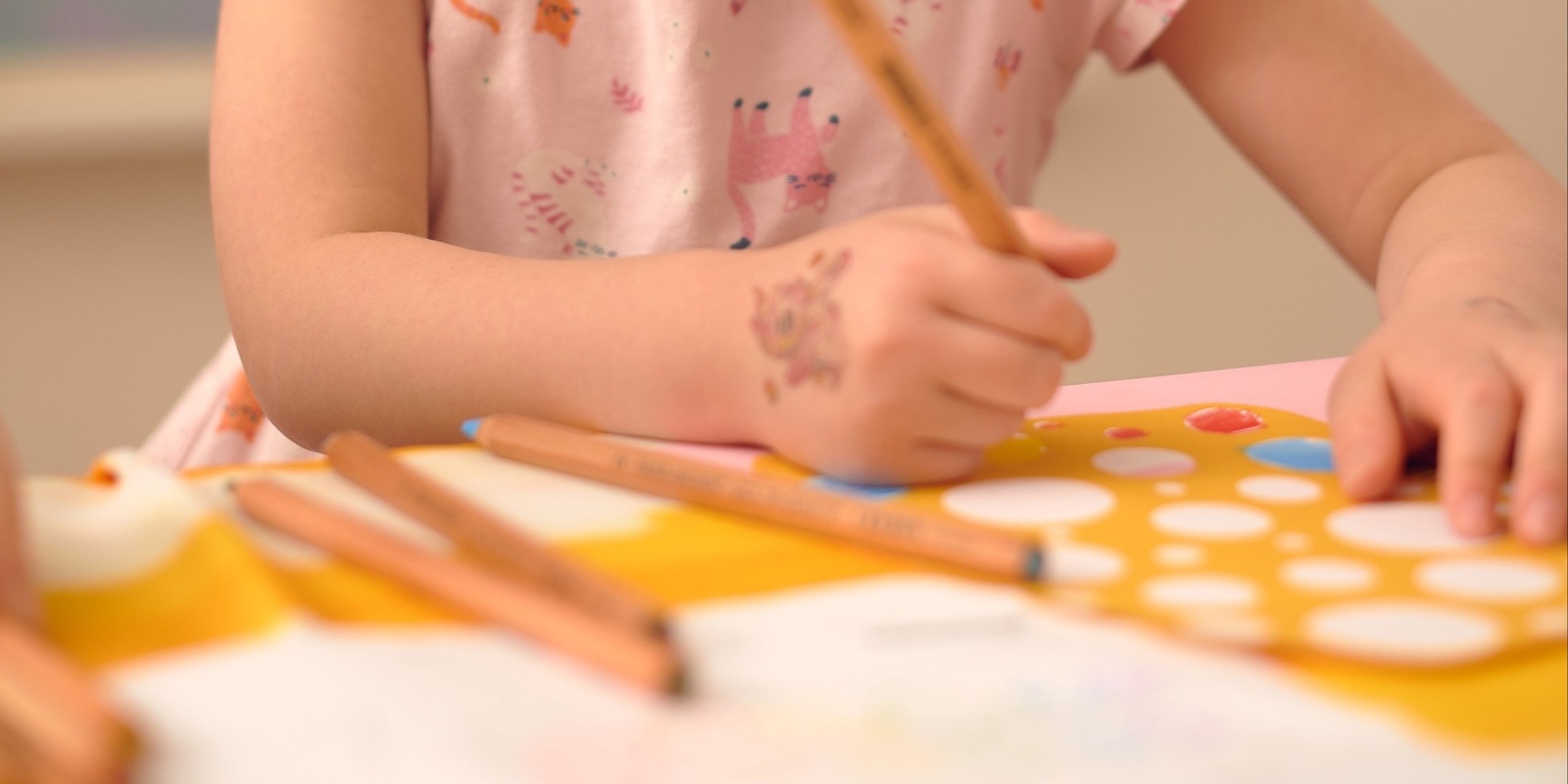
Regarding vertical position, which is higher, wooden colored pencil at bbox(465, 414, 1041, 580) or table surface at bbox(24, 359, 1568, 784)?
wooden colored pencil at bbox(465, 414, 1041, 580)

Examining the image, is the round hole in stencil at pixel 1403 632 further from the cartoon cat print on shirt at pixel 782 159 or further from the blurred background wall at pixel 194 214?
the blurred background wall at pixel 194 214

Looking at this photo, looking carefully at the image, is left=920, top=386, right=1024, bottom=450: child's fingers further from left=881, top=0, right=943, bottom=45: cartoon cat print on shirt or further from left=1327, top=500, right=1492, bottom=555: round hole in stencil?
left=881, top=0, right=943, bottom=45: cartoon cat print on shirt

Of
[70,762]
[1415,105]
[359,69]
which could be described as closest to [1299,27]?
[1415,105]

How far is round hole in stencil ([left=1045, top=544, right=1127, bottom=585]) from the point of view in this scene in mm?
226

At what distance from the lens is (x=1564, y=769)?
177 mm

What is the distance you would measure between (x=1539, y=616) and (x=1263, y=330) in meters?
0.99

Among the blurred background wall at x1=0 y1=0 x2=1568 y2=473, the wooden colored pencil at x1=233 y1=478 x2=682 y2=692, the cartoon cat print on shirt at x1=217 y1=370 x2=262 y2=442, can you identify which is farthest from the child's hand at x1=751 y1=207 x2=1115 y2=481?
the blurred background wall at x1=0 y1=0 x2=1568 y2=473

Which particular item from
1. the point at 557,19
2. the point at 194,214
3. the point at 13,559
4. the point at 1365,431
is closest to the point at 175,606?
the point at 13,559

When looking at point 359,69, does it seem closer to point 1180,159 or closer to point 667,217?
point 667,217

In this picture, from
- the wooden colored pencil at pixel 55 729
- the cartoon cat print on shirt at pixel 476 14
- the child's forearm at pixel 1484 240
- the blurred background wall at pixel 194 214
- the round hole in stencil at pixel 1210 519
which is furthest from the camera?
the blurred background wall at pixel 194 214

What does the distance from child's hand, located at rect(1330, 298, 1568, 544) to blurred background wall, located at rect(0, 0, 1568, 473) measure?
31.3 inches

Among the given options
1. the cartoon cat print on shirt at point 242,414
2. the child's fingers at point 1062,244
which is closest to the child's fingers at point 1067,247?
the child's fingers at point 1062,244

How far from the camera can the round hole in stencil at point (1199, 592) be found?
21cm

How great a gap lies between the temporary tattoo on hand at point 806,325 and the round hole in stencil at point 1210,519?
79 mm
